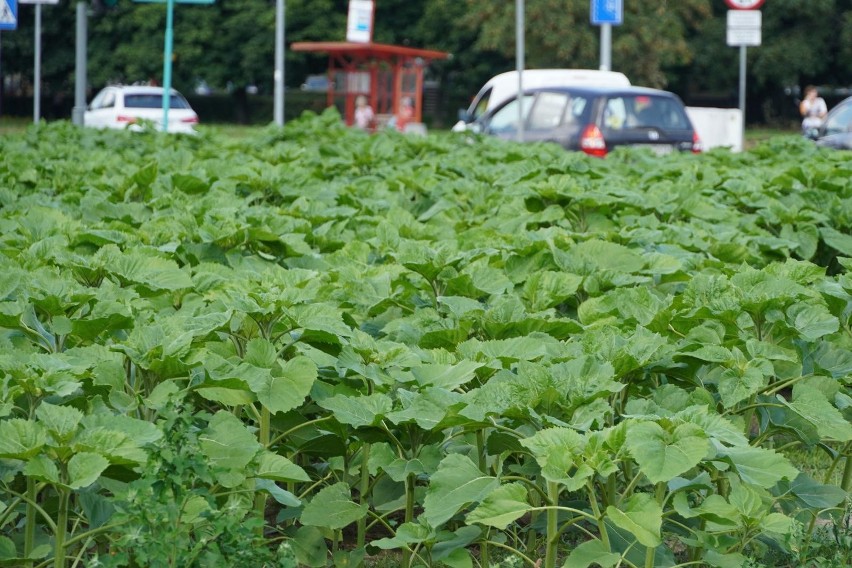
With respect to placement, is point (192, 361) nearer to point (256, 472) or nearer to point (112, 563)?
point (256, 472)

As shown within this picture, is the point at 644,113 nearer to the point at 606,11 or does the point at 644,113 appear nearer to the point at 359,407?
the point at 606,11

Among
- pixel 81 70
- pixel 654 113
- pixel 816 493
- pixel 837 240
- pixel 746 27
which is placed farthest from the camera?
pixel 81 70

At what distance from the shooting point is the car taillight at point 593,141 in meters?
16.7

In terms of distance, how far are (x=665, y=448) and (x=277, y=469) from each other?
2.88 ft

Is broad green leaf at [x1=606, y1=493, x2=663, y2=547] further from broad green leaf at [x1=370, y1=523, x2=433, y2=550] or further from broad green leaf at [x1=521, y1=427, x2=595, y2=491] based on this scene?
broad green leaf at [x1=370, y1=523, x2=433, y2=550]

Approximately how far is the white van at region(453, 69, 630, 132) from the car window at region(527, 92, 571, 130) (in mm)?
1217

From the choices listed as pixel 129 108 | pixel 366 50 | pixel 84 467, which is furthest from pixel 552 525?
pixel 366 50

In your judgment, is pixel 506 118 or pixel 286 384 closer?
pixel 286 384

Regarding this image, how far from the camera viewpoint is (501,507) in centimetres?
311

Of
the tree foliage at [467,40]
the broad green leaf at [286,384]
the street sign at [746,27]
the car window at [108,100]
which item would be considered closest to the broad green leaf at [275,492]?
the broad green leaf at [286,384]

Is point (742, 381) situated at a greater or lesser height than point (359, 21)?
lesser

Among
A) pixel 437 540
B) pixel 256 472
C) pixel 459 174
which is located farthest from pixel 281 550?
pixel 459 174

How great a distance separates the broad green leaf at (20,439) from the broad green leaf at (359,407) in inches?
27.7

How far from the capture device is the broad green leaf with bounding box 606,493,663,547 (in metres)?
2.96
